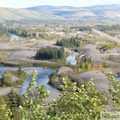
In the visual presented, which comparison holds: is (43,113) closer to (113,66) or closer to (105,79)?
(105,79)

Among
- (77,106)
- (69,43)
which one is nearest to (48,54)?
(69,43)

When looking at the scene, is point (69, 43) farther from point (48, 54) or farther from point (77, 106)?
point (77, 106)

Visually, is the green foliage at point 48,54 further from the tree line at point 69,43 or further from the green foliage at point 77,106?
the green foliage at point 77,106

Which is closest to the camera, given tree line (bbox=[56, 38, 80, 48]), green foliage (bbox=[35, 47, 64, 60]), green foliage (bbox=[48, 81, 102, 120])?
green foliage (bbox=[48, 81, 102, 120])

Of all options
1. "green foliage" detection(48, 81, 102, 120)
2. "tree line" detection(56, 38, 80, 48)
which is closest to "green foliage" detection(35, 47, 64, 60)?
"tree line" detection(56, 38, 80, 48)

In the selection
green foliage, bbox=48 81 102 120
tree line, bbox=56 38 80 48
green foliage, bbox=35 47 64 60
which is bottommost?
tree line, bbox=56 38 80 48

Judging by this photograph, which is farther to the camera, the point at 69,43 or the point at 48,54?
the point at 69,43

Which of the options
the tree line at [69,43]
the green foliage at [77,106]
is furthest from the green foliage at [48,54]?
the green foliage at [77,106]

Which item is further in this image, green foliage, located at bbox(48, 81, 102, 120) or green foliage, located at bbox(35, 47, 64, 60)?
green foliage, located at bbox(35, 47, 64, 60)

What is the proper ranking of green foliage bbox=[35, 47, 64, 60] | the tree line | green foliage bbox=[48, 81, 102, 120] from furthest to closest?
the tree line → green foliage bbox=[35, 47, 64, 60] → green foliage bbox=[48, 81, 102, 120]

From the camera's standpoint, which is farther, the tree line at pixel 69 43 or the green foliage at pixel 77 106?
the tree line at pixel 69 43

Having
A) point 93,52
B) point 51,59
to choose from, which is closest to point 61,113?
point 51,59

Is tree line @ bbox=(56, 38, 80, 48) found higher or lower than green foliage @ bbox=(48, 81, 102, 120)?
A: lower

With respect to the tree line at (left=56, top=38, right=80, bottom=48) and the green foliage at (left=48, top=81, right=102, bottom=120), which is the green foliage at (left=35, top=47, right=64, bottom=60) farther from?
the green foliage at (left=48, top=81, right=102, bottom=120)
